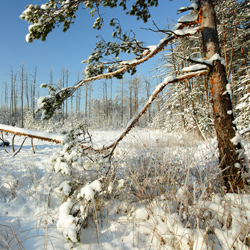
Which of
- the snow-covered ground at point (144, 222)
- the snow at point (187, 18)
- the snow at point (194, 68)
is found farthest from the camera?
the snow at point (187, 18)

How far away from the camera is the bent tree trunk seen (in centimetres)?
189

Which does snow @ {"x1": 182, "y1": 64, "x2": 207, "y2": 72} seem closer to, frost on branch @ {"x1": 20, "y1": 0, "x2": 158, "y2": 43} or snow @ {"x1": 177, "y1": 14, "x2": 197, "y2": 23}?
snow @ {"x1": 177, "y1": 14, "x2": 197, "y2": 23}

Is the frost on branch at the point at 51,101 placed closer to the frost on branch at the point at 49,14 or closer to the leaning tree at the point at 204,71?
the leaning tree at the point at 204,71

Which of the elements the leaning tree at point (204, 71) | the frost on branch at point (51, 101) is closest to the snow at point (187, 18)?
the leaning tree at point (204, 71)

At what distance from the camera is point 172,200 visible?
5.58 ft

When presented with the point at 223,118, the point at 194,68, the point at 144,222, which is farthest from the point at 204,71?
the point at 144,222

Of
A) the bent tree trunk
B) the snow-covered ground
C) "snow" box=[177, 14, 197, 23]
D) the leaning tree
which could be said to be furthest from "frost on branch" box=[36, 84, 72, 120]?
the bent tree trunk

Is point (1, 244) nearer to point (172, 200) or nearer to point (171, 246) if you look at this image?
point (171, 246)

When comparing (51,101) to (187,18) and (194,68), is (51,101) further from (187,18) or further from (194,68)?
(187,18)

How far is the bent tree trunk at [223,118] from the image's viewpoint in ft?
6.20

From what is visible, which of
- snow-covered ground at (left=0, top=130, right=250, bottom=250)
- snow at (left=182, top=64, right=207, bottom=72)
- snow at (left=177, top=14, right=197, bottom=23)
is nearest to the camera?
snow-covered ground at (left=0, top=130, right=250, bottom=250)

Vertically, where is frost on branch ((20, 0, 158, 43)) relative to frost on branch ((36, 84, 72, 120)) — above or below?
above

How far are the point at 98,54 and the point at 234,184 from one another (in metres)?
2.97

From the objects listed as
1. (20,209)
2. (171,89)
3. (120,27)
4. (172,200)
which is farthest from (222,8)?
(20,209)
